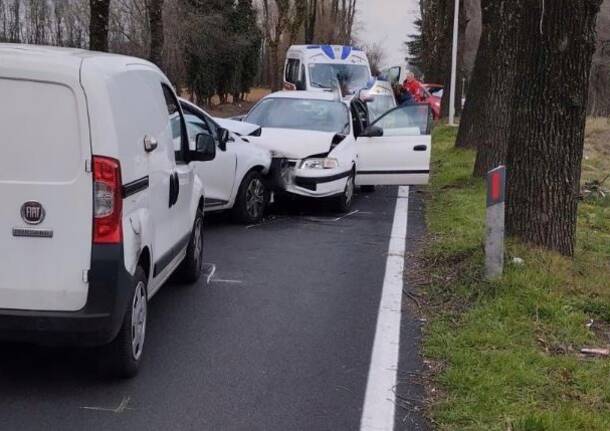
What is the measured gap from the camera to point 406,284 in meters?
7.19

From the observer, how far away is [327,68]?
24.5 meters

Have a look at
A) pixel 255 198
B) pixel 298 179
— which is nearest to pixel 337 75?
pixel 298 179

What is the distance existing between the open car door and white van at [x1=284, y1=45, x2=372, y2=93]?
11901mm

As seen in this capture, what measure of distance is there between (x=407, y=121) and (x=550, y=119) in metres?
5.38

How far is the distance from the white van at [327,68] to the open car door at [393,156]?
39.0ft

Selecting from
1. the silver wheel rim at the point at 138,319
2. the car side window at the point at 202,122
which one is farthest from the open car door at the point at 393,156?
the silver wheel rim at the point at 138,319

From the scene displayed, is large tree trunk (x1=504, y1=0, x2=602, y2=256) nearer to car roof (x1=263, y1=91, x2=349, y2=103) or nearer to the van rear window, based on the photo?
the van rear window

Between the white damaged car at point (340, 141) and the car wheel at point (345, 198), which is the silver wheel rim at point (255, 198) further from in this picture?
the car wheel at point (345, 198)

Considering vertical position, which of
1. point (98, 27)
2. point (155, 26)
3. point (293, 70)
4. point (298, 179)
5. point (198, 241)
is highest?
point (155, 26)

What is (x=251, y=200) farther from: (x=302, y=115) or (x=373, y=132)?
(x=373, y=132)

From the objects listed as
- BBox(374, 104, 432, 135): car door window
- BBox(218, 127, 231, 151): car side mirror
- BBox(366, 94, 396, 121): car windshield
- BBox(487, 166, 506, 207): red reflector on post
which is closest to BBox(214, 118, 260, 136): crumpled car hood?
BBox(218, 127, 231, 151): car side mirror

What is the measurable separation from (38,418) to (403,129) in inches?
347

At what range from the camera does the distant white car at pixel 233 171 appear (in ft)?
30.1

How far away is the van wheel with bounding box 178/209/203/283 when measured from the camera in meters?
6.80
